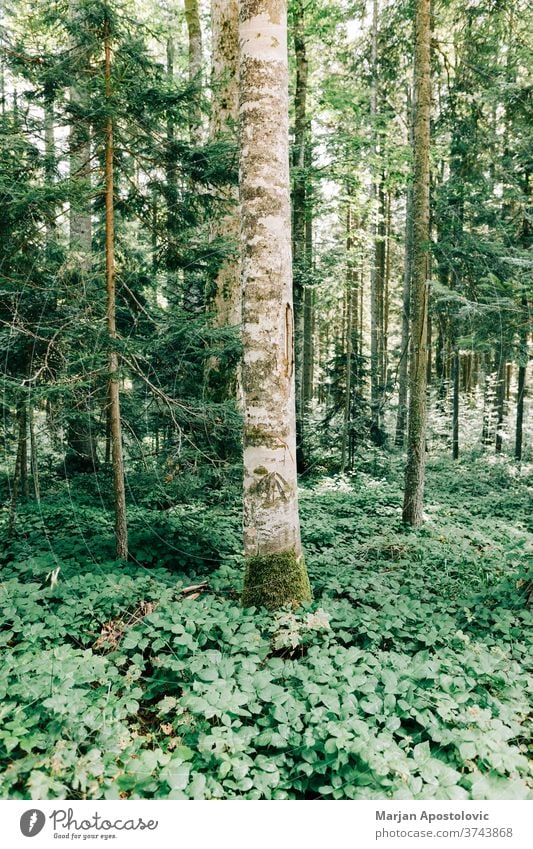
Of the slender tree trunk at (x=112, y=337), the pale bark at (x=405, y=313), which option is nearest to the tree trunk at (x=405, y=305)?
the pale bark at (x=405, y=313)

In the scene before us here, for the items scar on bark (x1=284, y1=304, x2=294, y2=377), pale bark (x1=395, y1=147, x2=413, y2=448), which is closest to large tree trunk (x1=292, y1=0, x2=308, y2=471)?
pale bark (x1=395, y1=147, x2=413, y2=448)

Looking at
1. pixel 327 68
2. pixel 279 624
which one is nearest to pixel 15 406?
pixel 279 624

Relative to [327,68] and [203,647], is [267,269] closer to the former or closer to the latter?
[203,647]

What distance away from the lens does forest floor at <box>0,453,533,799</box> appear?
229cm

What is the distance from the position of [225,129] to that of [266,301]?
5.28 meters

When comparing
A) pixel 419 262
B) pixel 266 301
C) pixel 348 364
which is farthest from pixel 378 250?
pixel 266 301

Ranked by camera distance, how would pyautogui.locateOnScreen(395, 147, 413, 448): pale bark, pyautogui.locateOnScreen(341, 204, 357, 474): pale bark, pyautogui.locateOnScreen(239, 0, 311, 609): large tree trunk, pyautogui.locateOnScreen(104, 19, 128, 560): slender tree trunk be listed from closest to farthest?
pyautogui.locateOnScreen(239, 0, 311, 609): large tree trunk → pyautogui.locateOnScreen(104, 19, 128, 560): slender tree trunk → pyautogui.locateOnScreen(341, 204, 357, 474): pale bark → pyautogui.locateOnScreen(395, 147, 413, 448): pale bark

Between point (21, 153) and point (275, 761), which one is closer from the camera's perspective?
point (275, 761)

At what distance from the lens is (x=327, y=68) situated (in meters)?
15.4

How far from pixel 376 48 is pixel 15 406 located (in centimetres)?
1497

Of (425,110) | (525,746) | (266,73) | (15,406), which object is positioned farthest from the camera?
(425,110)

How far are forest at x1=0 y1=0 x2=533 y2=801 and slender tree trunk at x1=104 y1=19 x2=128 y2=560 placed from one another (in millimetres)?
30
